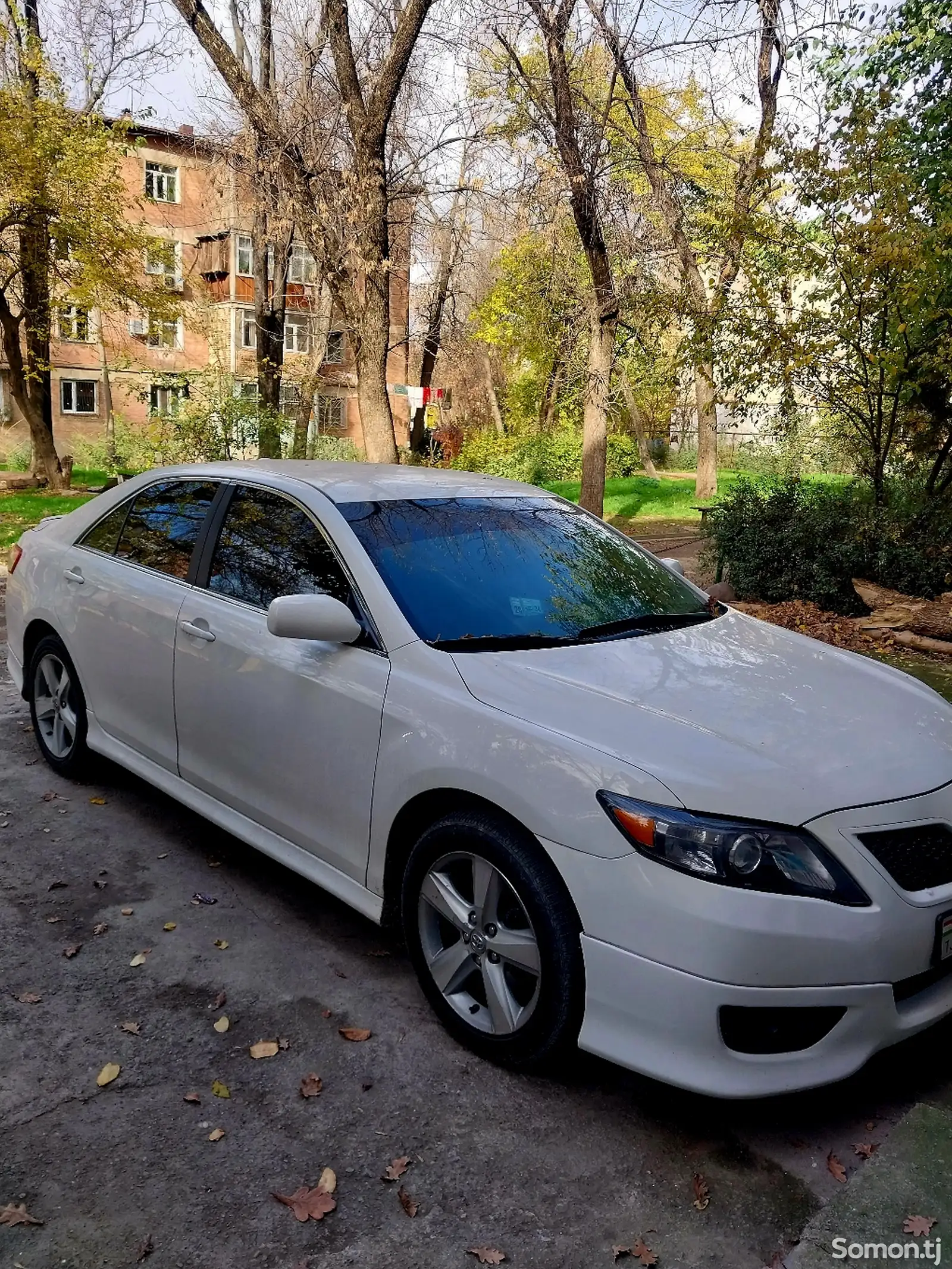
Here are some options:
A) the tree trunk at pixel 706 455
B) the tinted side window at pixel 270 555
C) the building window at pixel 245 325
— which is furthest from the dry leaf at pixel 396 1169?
the building window at pixel 245 325

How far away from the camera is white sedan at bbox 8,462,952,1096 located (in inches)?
100

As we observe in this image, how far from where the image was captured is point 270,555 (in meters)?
3.98

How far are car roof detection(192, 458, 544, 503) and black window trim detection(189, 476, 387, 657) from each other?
94 mm

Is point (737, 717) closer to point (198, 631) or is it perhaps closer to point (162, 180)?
point (198, 631)

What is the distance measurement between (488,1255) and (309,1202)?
45 centimetres

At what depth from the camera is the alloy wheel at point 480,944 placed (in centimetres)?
288

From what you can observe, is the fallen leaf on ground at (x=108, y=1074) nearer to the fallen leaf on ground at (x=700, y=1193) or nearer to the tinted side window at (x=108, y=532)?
the fallen leaf on ground at (x=700, y=1193)

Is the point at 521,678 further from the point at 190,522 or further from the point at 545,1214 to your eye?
the point at 190,522

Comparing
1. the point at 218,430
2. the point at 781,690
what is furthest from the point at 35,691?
the point at 218,430

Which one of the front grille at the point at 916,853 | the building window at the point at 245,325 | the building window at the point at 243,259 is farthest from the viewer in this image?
the building window at the point at 245,325

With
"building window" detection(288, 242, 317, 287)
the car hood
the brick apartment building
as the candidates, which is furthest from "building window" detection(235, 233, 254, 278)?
the car hood

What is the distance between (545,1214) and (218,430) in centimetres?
1643

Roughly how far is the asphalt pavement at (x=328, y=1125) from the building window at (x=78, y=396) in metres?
42.8
